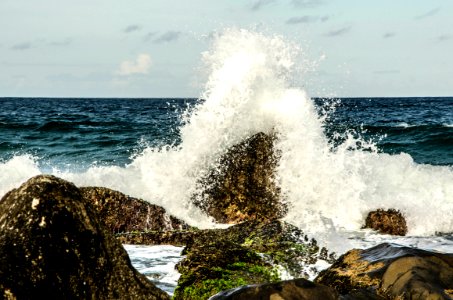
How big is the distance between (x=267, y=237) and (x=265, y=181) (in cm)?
285

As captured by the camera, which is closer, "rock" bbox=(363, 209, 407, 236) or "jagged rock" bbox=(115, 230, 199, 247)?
"jagged rock" bbox=(115, 230, 199, 247)

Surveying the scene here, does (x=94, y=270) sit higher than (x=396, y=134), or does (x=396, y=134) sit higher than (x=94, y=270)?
(x=396, y=134)

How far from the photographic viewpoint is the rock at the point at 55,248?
3.11 metres

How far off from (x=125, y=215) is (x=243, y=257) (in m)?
3.08

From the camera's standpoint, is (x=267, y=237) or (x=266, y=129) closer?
(x=267, y=237)

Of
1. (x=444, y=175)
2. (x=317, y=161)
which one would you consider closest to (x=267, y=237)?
(x=317, y=161)

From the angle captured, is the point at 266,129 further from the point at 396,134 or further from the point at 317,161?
the point at 396,134

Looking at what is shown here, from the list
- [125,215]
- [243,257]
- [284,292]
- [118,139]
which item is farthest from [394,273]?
[118,139]

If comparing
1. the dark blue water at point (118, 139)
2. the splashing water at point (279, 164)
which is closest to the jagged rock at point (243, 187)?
the splashing water at point (279, 164)

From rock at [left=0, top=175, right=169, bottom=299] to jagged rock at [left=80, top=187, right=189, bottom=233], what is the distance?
4.75 m

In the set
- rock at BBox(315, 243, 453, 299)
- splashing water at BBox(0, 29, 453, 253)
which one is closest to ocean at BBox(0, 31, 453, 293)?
splashing water at BBox(0, 29, 453, 253)

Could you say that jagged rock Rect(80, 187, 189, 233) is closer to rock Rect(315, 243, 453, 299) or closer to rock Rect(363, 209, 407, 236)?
rock Rect(363, 209, 407, 236)

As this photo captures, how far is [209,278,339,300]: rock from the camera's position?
10.5 feet

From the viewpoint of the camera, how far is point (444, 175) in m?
14.2
